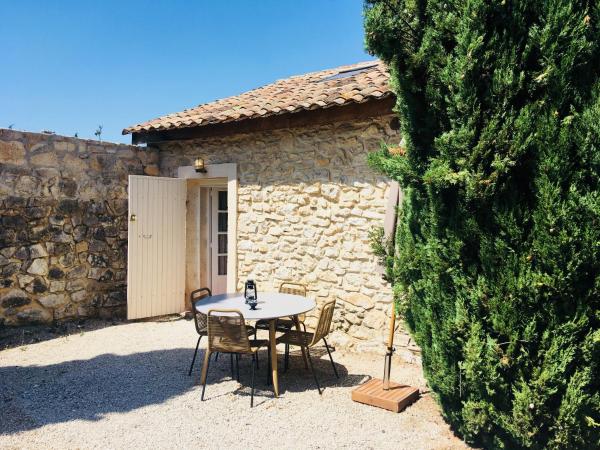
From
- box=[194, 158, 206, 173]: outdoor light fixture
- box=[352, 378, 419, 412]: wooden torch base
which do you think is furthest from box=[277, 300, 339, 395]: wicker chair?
box=[194, 158, 206, 173]: outdoor light fixture

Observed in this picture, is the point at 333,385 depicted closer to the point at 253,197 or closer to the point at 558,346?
the point at 558,346

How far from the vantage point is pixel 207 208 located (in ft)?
23.9

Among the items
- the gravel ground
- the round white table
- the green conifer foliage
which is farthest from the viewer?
the round white table

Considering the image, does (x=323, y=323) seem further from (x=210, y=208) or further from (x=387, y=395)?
(x=210, y=208)

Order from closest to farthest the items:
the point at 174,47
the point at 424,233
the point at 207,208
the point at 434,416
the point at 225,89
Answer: the point at 424,233
the point at 434,416
the point at 207,208
the point at 225,89
the point at 174,47

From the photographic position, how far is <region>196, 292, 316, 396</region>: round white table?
400 centimetres

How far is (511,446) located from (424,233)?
143 cm

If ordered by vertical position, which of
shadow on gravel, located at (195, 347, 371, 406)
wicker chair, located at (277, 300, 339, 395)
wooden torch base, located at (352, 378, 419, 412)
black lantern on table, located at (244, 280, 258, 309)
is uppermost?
black lantern on table, located at (244, 280, 258, 309)

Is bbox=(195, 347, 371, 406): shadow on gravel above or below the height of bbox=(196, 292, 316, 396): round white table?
below

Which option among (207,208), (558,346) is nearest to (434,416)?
(558,346)

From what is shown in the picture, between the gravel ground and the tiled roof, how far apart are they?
3.01m

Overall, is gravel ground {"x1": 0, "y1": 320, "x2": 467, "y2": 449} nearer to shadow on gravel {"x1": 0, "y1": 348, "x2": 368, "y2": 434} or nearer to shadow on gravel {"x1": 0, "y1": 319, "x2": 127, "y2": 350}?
shadow on gravel {"x1": 0, "y1": 348, "x2": 368, "y2": 434}

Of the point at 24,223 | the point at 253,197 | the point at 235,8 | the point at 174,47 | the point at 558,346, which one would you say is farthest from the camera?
the point at 174,47

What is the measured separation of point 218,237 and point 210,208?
1.63ft
